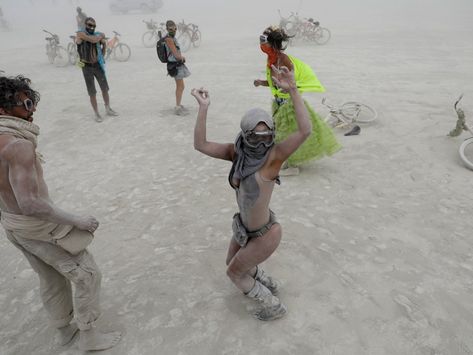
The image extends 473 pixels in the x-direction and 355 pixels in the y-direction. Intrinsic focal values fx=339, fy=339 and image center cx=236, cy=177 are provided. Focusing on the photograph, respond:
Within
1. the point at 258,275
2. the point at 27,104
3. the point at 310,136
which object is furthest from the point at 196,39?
the point at 27,104

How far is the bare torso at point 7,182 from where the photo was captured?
1785mm

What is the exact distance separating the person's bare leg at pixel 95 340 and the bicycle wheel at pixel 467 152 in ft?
16.6

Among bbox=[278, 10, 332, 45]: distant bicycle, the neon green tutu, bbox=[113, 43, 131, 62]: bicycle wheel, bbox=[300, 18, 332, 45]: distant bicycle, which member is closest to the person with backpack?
the neon green tutu

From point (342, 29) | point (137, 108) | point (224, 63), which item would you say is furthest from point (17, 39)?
point (342, 29)

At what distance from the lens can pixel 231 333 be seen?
2.55 metres

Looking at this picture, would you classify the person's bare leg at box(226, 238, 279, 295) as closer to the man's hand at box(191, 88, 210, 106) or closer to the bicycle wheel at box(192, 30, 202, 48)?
the man's hand at box(191, 88, 210, 106)

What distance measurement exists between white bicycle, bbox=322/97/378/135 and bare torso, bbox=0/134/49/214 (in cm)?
524

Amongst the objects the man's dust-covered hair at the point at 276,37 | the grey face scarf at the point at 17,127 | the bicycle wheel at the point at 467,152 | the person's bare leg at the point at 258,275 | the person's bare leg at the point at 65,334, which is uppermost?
the man's dust-covered hair at the point at 276,37

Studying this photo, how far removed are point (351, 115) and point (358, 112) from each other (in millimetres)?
344

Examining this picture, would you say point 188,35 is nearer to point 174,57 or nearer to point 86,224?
point 174,57

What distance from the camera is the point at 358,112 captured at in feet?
21.6

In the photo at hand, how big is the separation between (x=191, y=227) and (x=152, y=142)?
289 centimetres

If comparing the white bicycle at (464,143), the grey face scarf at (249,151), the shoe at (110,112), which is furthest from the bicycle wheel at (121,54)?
the grey face scarf at (249,151)

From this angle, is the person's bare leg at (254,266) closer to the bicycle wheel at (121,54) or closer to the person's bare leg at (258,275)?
the person's bare leg at (258,275)
